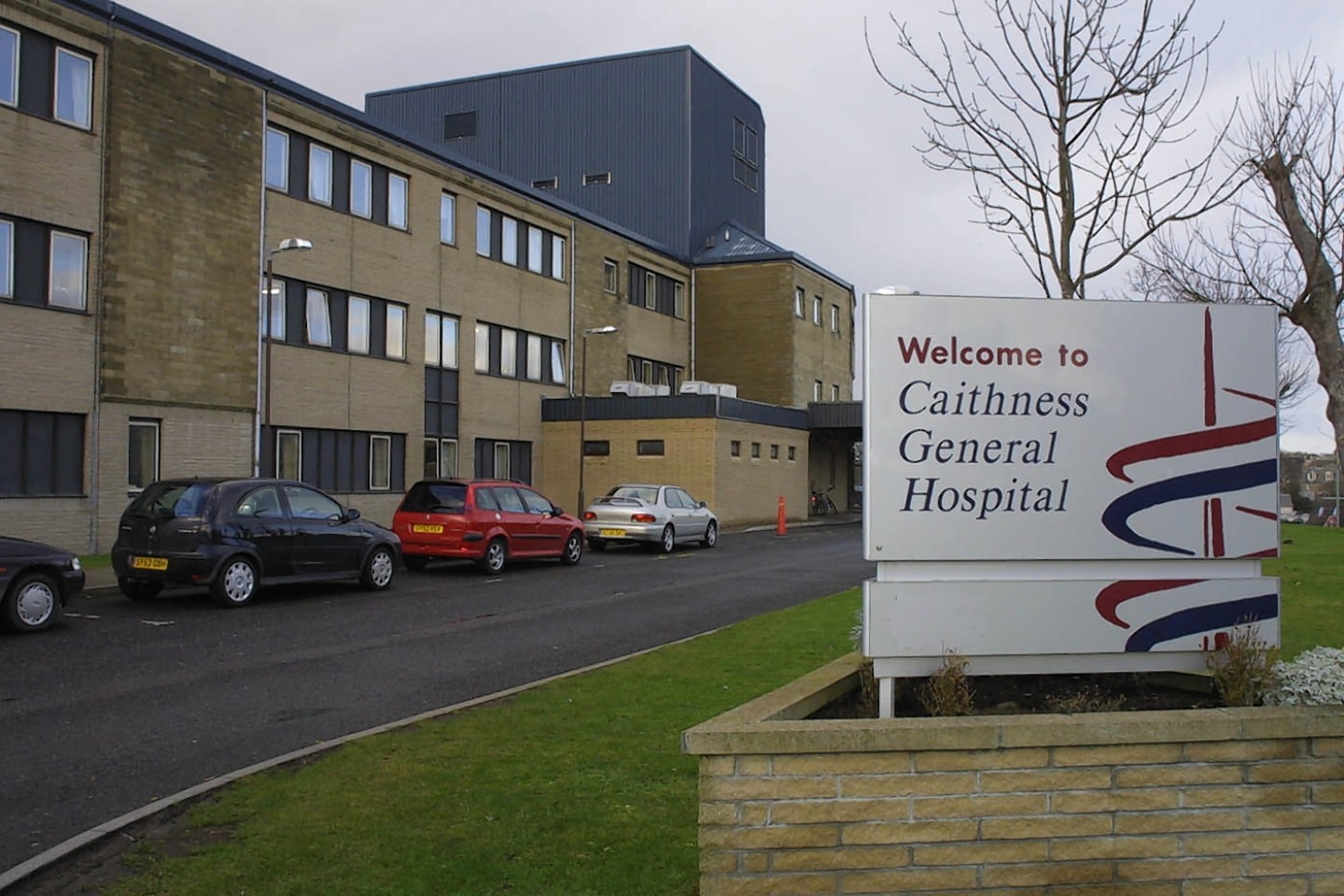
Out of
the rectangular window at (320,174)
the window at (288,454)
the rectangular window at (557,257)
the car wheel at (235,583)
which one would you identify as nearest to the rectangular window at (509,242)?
the rectangular window at (557,257)

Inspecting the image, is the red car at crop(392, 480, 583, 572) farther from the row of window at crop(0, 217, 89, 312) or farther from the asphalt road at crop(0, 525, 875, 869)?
the row of window at crop(0, 217, 89, 312)

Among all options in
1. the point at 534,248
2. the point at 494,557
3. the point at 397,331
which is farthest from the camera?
the point at 534,248

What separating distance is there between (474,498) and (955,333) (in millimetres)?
16206

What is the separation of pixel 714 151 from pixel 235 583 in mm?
38450

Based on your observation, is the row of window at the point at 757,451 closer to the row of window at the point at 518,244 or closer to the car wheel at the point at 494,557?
the row of window at the point at 518,244

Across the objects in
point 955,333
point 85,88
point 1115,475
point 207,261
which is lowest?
point 1115,475

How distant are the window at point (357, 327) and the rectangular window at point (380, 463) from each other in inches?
87.4

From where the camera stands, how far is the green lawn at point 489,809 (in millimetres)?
4824

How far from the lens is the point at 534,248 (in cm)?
3606

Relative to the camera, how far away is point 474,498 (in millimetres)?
20594

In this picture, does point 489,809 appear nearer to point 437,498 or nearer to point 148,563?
point 148,563

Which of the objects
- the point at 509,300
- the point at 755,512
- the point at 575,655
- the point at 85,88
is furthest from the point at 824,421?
the point at 575,655

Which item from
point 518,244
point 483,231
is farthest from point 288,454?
point 518,244

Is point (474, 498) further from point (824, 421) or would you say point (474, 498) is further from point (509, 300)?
point (824, 421)
